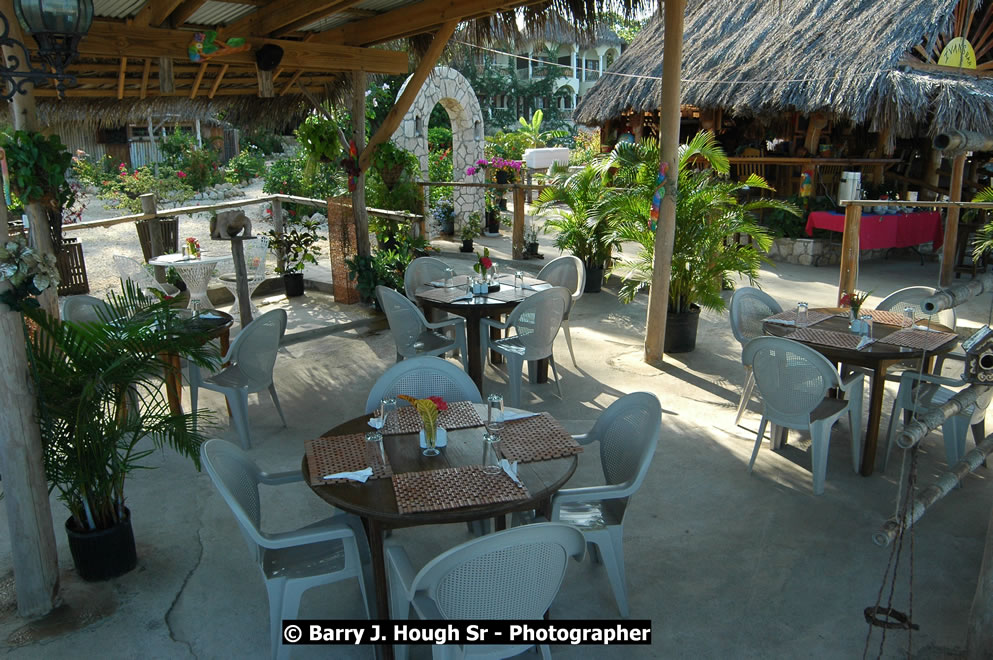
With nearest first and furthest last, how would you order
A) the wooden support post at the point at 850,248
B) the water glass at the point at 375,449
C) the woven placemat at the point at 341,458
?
the woven placemat at the point at 341,458
the water glass at the point at 375,449
the wooden support post at the point at 850,248

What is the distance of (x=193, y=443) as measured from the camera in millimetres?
3258

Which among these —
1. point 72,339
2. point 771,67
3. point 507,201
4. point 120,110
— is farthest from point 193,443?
point 507,201

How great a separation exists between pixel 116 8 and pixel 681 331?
5.12 metres

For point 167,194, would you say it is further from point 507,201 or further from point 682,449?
point 682,449

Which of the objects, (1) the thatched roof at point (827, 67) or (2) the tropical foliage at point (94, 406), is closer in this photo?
(2) the tropical foliage at point (94, 406)

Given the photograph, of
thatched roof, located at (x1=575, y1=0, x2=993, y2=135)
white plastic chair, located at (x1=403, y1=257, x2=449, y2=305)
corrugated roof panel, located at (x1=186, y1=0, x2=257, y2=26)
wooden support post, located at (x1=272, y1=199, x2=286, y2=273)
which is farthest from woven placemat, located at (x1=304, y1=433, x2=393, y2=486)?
thatched roof, located at (x1=575, y1=0, x2=993, y2=135)

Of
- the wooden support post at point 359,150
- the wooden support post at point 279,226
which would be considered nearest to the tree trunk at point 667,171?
the wooden support post at point 359,150

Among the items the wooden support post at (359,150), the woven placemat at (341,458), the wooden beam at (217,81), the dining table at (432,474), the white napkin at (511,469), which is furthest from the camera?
the wooden support post at (359,150)

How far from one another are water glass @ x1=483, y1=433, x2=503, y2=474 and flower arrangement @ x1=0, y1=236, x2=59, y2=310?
1785mm

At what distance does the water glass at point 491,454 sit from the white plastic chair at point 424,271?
140 inches

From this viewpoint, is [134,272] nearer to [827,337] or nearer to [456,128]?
[827,337]

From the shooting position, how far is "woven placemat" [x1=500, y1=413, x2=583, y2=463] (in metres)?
3.00

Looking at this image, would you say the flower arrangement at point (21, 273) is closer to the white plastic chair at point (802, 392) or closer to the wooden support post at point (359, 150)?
the white plastic chair at point (802, 392)

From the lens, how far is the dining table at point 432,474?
8.61 ft
